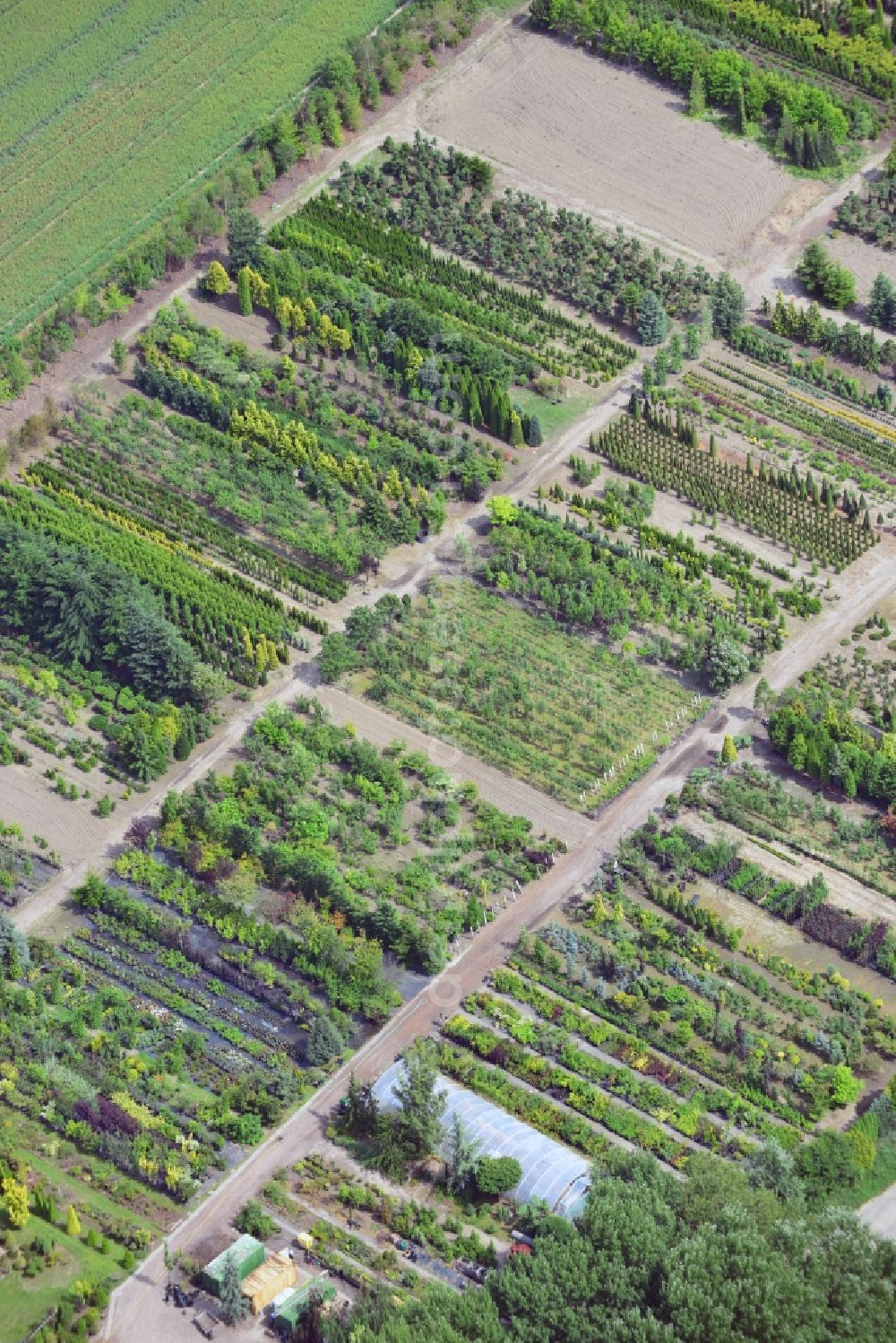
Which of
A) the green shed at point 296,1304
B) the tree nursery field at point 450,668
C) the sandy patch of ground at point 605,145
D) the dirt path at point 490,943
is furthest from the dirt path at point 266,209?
the green shed at point 296,1304

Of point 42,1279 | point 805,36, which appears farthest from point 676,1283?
point 805,36

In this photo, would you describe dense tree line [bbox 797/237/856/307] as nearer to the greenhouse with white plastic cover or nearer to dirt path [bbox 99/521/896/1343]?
dirt path [bbox 99/521/896/1343]

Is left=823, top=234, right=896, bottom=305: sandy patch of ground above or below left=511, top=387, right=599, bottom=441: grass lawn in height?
above

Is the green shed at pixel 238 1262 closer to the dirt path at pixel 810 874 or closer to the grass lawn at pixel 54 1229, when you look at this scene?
the grass lawn at pixel 54 1229

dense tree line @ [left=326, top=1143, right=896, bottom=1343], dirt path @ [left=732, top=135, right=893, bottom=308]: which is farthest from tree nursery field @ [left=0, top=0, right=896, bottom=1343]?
dirt path @ [left=732, top=135, right=893, bottom=308]

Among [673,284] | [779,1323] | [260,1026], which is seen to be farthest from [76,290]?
[779,1323]

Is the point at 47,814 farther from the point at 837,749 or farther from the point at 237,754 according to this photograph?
the point at 837,749
